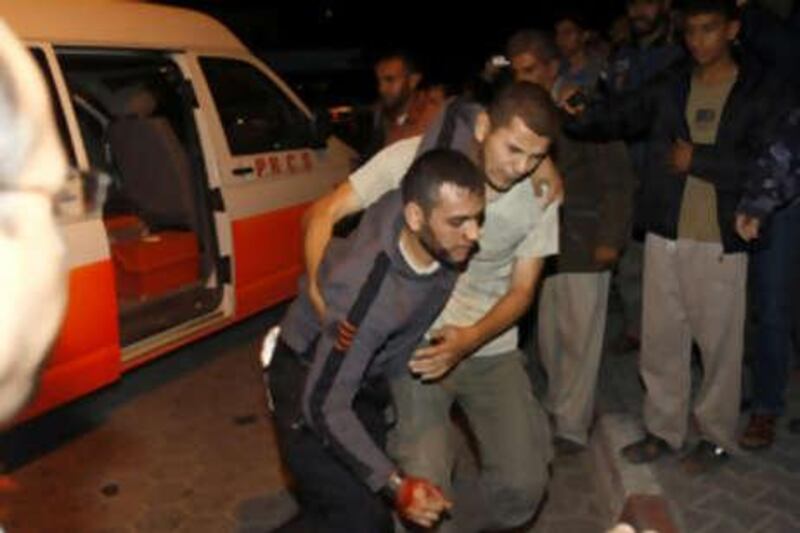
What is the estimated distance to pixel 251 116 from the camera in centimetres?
634

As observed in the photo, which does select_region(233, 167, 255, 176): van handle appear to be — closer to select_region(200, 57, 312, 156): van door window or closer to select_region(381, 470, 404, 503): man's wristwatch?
select_region(200, 57, 312, 156): van door window

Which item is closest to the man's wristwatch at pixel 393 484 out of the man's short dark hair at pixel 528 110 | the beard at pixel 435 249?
the beard at pixel 435 249

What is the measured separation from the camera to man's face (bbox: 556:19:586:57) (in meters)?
5.37

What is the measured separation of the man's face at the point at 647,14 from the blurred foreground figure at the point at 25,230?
440 cm

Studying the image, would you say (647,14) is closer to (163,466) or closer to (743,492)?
(743,492)

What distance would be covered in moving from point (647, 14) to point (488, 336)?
252 cm

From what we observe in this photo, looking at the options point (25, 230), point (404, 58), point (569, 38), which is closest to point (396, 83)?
point (404, 58)

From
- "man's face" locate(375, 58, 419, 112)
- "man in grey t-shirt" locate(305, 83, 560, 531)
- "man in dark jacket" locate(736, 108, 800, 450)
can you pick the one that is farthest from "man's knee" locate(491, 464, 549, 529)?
"man's face" locate(375, 58, 419, 112)

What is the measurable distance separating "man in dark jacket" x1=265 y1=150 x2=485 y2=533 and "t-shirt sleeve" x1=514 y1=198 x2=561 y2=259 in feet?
1.54

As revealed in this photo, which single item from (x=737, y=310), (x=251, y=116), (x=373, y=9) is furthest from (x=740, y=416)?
(x=373, y=9)

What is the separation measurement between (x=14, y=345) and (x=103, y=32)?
4293 mm

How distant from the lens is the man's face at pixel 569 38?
5.37 meters

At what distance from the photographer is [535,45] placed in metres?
4.27

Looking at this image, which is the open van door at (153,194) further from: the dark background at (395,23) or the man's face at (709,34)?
the dark background at (395,23)
